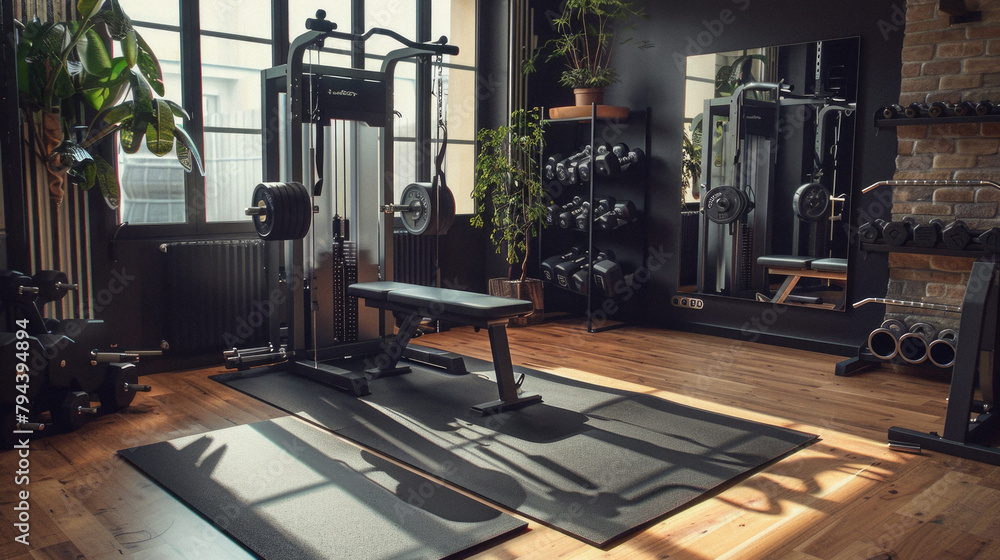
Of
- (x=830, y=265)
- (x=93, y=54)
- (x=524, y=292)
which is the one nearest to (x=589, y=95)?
(x=524, y=292)

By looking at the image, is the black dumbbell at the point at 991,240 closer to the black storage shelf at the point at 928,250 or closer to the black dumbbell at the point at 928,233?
the black storage shelf at the point at 928,250

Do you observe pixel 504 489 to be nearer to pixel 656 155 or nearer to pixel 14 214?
pixel 14 214

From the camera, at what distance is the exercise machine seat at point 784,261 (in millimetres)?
5129

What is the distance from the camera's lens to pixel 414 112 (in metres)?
5.79

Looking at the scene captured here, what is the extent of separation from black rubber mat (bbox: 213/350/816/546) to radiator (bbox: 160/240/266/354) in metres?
0.38

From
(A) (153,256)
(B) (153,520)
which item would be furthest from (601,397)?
(A) (153,256)

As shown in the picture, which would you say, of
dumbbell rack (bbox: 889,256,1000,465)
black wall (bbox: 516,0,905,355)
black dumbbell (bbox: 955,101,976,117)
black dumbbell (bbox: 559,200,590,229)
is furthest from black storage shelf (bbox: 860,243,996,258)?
black dumbbell (bbox: 559,200,590,229)

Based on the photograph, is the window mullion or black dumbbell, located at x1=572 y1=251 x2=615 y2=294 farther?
black dumbbell, located at x1=572 y1=251 x2=615 y2=294

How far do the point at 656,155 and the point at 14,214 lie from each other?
4213mm

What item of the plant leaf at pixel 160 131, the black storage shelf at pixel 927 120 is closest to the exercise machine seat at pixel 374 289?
the plant leaf at pixel 160 131

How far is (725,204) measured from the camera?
543 centimetres

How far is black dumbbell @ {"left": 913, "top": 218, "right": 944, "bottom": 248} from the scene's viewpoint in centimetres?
412

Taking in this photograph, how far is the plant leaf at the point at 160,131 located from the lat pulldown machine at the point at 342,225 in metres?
0.50

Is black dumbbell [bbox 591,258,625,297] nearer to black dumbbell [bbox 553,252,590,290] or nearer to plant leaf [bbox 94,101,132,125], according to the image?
black dumbbell [bbox 553,252,590,290]
